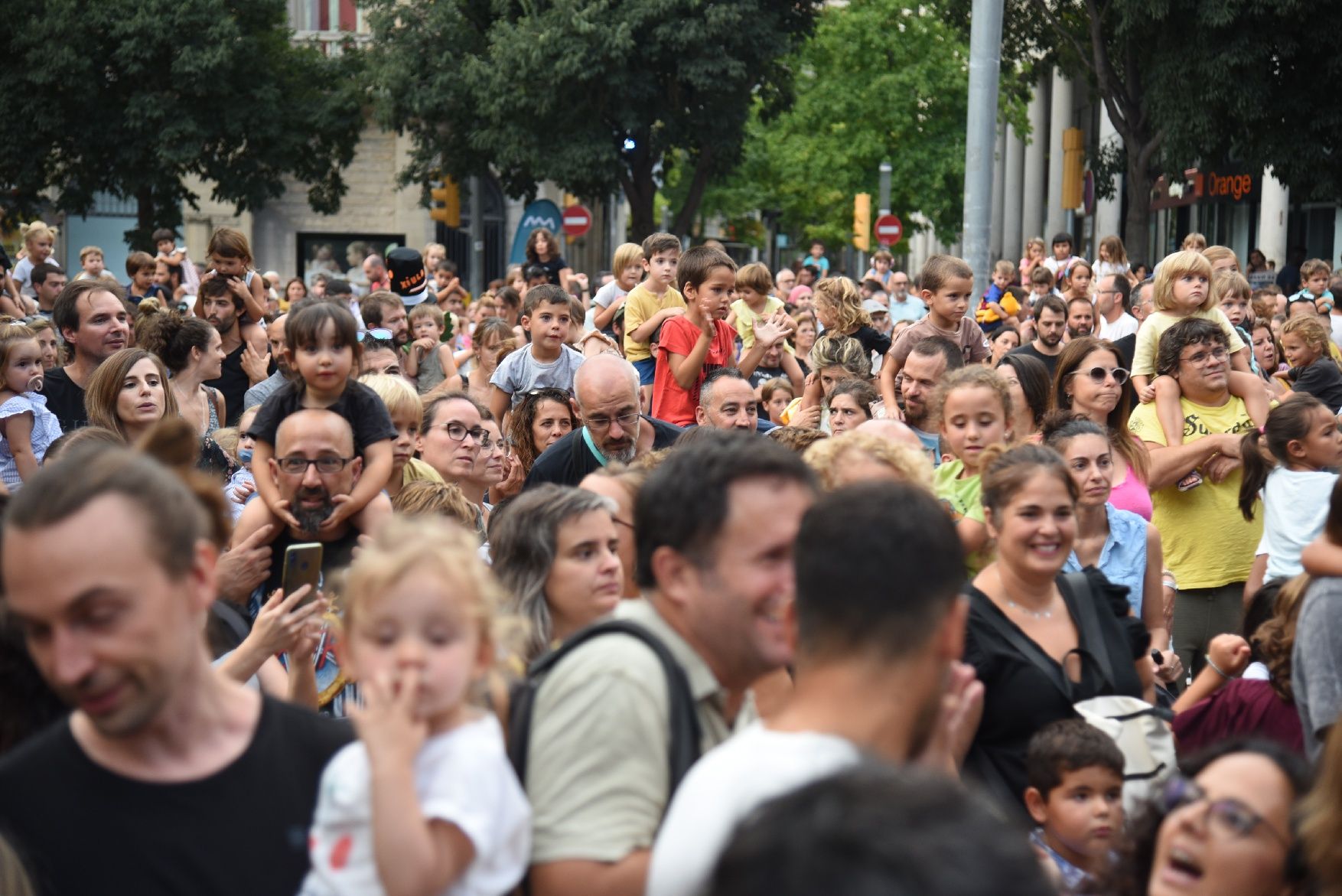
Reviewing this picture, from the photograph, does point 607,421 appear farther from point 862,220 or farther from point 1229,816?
point 862,220

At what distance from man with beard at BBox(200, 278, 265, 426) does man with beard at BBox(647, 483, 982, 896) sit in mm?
8580

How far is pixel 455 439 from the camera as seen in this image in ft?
24.2

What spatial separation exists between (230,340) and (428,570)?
8.64m

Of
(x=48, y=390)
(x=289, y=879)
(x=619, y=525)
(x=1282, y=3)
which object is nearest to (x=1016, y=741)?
(x=619, y=525)

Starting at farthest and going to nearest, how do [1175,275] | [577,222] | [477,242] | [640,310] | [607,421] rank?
[477,242]
[577,222]
[640,310]
[1175,275]
[607,421]

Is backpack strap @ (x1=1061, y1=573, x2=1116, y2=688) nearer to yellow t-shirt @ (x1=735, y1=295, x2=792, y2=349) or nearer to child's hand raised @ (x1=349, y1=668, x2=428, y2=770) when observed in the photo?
child's hand raised @ (x1=349, y1=668, x2=428, y2=770)

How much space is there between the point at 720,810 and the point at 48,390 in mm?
7325

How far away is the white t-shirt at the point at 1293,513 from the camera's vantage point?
672 cm

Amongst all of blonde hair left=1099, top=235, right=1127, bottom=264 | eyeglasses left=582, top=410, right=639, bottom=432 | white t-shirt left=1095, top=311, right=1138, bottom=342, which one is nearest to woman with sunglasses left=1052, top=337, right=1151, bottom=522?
eyeglasses left=582, top=410, right=639, bottom=432

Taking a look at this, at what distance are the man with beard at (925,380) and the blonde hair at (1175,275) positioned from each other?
223 centimetres

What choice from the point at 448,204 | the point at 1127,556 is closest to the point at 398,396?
the point at 1127,556

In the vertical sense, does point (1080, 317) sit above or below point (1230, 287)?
below

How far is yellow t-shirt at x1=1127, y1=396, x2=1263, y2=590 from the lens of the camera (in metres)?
8.12

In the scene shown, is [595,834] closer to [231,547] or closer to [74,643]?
[74,643]
